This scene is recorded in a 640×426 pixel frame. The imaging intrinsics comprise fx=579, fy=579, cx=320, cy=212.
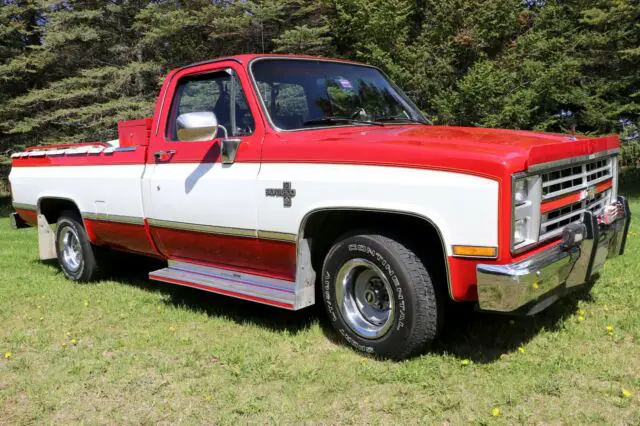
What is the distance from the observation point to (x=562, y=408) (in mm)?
3109

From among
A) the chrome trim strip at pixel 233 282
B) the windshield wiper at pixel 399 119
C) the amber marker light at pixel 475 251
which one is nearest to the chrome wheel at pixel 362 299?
the chrome trim strip at pixel 233 282

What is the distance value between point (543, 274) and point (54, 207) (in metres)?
5.65

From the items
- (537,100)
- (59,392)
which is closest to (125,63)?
(537,100)

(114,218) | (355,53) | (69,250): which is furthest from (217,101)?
(355,53)

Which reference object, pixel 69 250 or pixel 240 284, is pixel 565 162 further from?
pixel 69 250

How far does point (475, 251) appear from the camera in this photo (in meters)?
3.18

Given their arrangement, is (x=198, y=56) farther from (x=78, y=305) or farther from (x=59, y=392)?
(x=59, y=392)

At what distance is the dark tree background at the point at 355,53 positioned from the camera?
16.6 metres

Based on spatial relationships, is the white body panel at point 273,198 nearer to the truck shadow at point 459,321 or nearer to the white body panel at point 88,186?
the white body panel at point 88,186

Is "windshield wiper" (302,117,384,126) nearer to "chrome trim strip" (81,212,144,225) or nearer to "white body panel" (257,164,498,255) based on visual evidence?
"white body panel" (257,164,498,255)

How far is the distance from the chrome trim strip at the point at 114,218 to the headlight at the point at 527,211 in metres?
3.37

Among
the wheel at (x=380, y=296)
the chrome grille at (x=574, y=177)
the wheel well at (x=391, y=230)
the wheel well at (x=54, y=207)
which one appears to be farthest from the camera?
the wheel well at (x=54, y=207)

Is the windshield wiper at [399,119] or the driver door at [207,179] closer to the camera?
the driver door at [207,179]

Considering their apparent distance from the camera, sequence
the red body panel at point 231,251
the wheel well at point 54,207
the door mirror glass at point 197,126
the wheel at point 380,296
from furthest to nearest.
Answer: the wheel well at point 54,207 → the red body panel at point 231,251 → the door mirror glass at point 197,126 → the wheel at point 380,296
